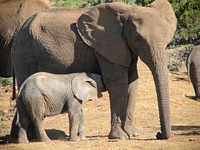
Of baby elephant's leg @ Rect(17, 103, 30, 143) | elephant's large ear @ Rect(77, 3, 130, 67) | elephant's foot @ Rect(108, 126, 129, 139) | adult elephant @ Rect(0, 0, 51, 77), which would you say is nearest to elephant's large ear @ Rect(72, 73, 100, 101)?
elephant's large ear @ Rect(77, 3, 130, 67)

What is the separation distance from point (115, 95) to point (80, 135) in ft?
2.72

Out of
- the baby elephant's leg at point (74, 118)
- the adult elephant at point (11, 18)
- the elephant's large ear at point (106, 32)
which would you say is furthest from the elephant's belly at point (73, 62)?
the adult elephant at point (11, 18)

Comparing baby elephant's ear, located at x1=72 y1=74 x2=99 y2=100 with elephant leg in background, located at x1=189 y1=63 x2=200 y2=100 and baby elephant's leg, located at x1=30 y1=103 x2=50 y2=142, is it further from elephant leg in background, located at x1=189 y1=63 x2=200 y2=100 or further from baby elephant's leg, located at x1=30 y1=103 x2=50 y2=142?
elephant leg in background, located at x1=189 y1=63 x2=200 y2=100

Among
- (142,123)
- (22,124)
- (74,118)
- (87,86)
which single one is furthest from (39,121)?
(142,123)

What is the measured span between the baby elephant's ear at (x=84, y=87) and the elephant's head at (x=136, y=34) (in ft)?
1.56

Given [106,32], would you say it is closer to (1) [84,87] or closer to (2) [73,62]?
(2) [73,62]

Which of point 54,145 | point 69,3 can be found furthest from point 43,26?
point 69,3

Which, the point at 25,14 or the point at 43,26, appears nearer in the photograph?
the point at 43,26

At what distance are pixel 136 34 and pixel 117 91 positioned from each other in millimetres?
969

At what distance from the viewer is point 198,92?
16.6 meters

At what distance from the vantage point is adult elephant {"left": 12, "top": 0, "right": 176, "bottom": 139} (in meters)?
12.4

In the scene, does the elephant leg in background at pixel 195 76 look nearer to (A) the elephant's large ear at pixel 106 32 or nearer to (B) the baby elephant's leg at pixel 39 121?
(A) the elephant's large ear at pixel 106 32

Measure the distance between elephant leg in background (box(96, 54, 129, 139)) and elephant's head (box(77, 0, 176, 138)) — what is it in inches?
5.0

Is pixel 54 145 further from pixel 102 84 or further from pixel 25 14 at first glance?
pixel 25 14
